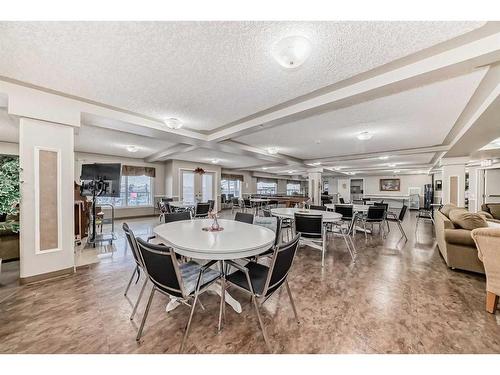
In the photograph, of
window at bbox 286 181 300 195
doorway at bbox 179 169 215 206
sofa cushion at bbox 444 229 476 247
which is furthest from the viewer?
window at bbox 286 181 300 195

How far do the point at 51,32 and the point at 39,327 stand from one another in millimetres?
2350

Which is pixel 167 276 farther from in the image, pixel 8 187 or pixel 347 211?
pixel 347 211

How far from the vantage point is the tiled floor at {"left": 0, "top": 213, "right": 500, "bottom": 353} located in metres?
1.42

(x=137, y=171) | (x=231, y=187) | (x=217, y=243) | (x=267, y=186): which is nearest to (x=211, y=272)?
(x=217, y=243)

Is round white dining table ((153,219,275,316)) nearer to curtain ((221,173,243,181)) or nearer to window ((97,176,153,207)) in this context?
window ((97,176,153,207))

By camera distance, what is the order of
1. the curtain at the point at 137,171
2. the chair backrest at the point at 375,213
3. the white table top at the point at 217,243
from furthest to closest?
the curtain at the point at 137,171
the chair backrest at the point at 375,213
the white table top at the point at 217,243

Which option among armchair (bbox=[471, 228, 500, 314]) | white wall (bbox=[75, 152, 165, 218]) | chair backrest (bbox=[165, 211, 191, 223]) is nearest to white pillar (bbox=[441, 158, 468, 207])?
armchair (bbox=[471, 228, 500, 314])

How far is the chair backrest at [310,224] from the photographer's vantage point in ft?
9.71

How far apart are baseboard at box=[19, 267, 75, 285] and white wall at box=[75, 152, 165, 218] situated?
15.3ft

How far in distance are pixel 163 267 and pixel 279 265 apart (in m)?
0.80

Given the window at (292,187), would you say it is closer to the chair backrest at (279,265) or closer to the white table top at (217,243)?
the white table top at (217,243)

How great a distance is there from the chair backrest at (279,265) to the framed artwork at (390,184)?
14.5 metres

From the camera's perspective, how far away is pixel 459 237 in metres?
2.67

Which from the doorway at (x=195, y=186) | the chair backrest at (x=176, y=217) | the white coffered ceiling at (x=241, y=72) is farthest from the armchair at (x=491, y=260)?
the doorway at (x=195, y=186)
